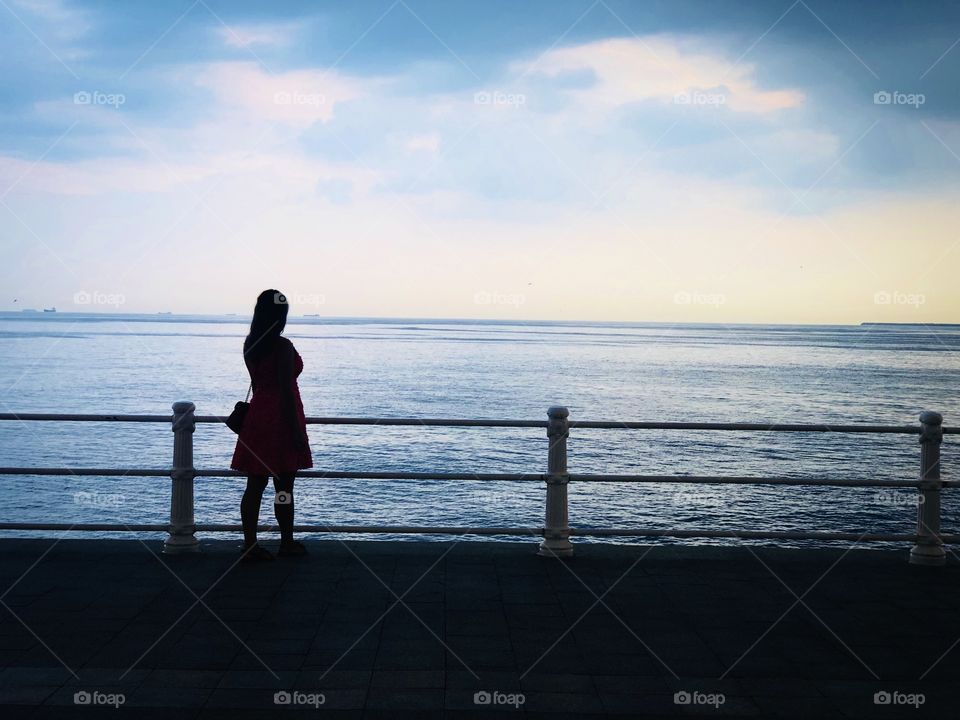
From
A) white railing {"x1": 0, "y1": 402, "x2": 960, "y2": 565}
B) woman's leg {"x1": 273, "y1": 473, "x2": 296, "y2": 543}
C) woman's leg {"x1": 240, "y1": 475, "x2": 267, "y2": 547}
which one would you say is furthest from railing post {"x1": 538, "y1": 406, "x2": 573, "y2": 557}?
woman's leg {"x1": 240, "y1": 475, "x2": 267, "y2": 547}

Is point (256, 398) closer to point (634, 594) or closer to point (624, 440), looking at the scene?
point (634, 594)

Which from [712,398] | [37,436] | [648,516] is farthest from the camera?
[712,398]

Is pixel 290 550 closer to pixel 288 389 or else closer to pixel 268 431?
pixel 268 431

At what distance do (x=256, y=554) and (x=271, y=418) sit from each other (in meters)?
0.99

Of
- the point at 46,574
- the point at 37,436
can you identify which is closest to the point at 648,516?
A: the point at 46,574

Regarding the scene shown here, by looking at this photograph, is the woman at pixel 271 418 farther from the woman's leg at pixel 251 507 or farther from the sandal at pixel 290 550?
the sandal at pixel 290 550

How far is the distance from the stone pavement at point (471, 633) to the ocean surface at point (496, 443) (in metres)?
9.41

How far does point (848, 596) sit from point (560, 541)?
202cm

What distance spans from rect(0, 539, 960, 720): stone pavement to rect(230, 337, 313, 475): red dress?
72 cm

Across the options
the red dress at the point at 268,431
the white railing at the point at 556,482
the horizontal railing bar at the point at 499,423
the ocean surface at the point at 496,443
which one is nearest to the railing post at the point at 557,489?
the white railing at the point at 556,482

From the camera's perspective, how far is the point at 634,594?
557cm

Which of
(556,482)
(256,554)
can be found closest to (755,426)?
(556,482)

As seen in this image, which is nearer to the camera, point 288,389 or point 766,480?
point 288,389

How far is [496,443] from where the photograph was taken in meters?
30.3
